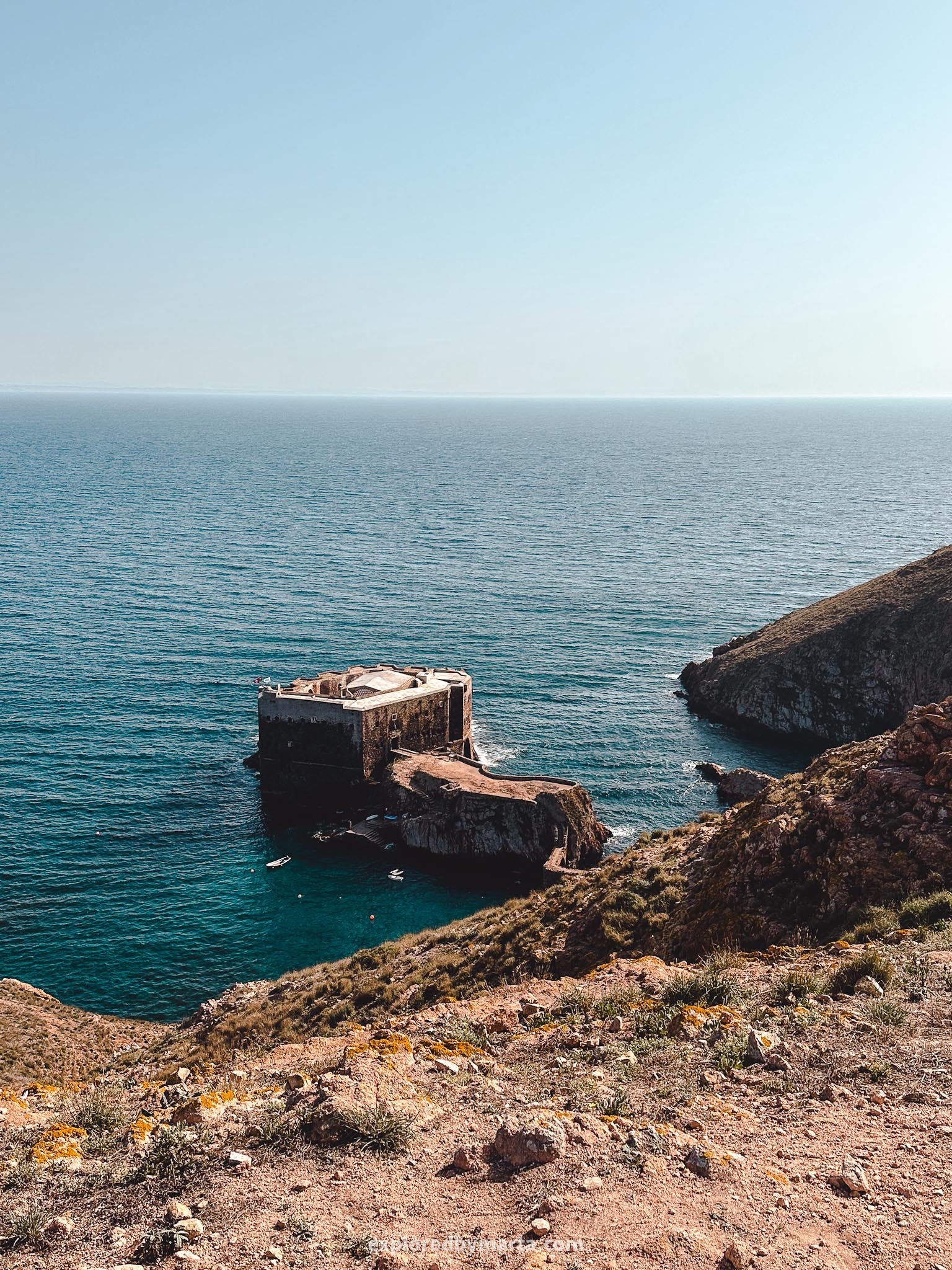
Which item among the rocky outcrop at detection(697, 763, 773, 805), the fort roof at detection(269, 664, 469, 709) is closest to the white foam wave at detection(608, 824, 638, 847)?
the rocky outcrop at detection(697, 763, 773, 805)

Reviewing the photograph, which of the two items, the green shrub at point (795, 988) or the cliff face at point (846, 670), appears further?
the cliff face at point (846, 670)

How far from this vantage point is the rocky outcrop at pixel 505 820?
195 feet

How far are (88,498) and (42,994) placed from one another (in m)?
172

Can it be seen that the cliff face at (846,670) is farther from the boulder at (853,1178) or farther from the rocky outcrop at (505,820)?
the boulder at (853,1178)

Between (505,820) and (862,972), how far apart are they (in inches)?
1615

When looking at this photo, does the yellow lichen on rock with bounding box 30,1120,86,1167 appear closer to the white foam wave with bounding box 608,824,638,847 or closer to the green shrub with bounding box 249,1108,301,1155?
the green shrub with bounding box 249,1108,301,1155

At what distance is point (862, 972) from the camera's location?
64.4ft

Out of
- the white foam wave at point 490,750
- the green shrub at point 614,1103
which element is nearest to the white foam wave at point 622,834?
the white foam wave at point 490,750

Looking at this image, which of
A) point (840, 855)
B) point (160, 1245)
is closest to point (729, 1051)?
point (160, 1245)

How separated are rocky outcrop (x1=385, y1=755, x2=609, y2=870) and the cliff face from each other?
28.2 meters

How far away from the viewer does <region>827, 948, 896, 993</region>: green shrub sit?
63.7ft

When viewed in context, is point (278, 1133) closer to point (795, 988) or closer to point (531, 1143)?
point (531, 1143)

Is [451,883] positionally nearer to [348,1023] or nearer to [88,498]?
[348,1023]

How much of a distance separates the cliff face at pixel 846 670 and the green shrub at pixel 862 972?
6381 cm
